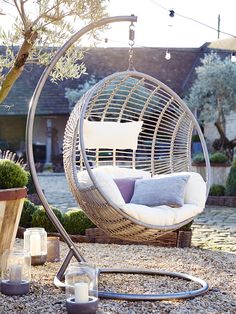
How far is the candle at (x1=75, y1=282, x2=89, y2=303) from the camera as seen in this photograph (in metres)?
4.32

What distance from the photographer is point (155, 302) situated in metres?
4.74

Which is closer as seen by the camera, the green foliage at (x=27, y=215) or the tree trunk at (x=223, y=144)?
the green foliage at (x=27, y=215)

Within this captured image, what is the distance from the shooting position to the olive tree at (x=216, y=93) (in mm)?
19531

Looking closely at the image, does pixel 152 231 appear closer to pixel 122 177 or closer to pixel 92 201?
pixel 92 201

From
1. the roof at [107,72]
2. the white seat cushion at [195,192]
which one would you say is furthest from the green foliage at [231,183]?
the roof at [107,72]

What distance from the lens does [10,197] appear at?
5.72 meters

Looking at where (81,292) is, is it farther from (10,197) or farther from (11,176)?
(11,176)

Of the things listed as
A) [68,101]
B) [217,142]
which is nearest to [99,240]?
[217,142]

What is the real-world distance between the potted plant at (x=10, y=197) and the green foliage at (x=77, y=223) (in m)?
1.53

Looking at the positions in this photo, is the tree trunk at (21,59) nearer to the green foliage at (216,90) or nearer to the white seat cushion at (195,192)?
the white seat cushion at (195,192)

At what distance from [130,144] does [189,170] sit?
26.0 inches

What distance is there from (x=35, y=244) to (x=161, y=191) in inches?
47.1

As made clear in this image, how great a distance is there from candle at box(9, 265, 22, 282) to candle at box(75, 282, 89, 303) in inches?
30.0

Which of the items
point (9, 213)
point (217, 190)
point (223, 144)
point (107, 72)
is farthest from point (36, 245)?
point (107, 72)
